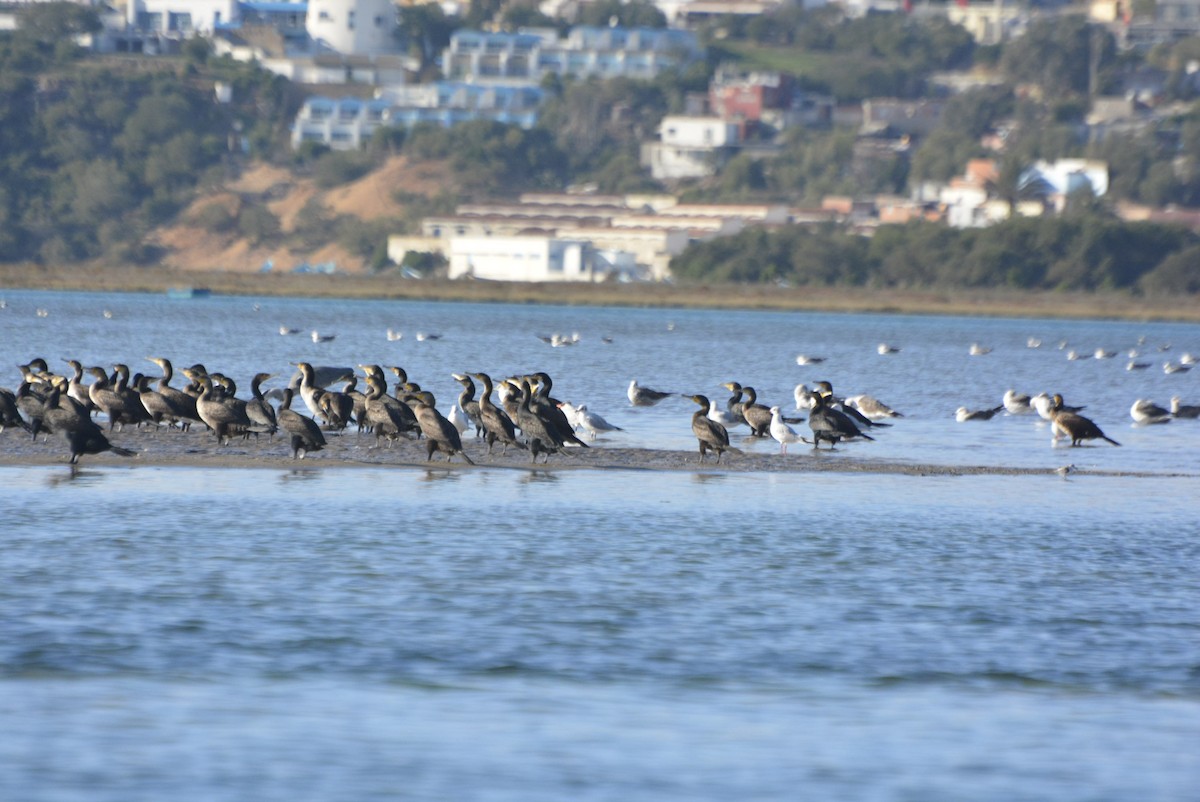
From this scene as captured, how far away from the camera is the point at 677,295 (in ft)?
357

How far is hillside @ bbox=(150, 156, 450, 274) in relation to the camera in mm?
139000

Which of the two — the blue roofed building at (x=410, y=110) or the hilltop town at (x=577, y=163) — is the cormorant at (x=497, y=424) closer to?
the hilltop town at (x=577, y=163)

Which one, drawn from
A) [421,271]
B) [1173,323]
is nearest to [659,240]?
[421,271]

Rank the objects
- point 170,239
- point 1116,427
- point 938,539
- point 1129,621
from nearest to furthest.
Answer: point 1129,621
point 938,539
point 1116,427
point 170,239

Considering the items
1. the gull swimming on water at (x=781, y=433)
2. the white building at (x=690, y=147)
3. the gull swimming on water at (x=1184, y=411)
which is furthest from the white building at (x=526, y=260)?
the gull swimming on water at (x=781, y=433)

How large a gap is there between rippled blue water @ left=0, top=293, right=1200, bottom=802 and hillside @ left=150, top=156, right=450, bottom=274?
116 meters

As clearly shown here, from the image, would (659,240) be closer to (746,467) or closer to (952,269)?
(952,269)

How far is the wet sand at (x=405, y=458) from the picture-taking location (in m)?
21.7

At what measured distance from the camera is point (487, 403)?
22.8 meters

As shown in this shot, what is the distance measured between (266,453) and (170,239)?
4815 inches

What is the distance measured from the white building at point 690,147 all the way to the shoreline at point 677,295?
5505 cm

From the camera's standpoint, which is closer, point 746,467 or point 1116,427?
point 746,467

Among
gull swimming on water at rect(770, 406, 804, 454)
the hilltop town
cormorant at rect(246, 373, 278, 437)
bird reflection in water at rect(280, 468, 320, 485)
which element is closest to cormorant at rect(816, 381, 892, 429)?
gull swimming on water at rect(770, 406, 804, 454)

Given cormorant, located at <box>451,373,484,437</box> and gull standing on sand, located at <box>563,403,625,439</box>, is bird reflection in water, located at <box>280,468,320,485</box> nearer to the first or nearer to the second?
cormorant, located at <box>451,373,484,437</box>
